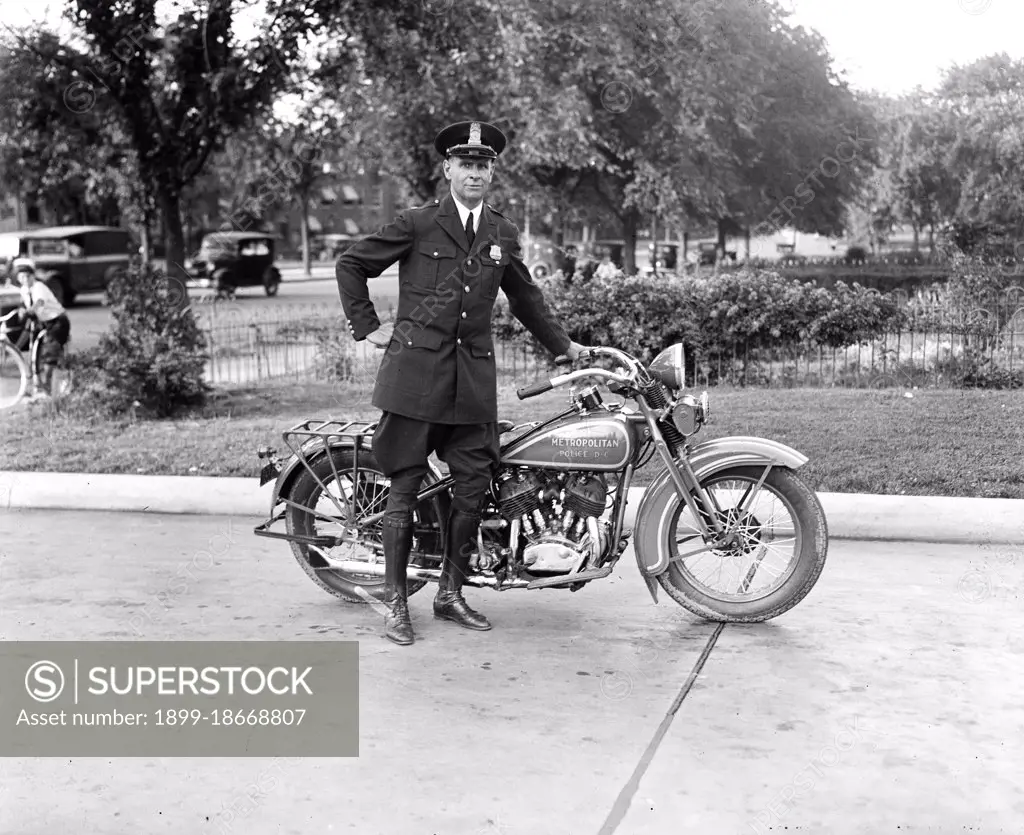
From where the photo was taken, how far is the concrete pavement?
11.6 feet

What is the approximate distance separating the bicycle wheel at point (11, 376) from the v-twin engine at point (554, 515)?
7555 millimetres

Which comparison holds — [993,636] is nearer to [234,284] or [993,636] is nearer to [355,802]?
[355,802]

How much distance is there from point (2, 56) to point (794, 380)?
740 centimetres

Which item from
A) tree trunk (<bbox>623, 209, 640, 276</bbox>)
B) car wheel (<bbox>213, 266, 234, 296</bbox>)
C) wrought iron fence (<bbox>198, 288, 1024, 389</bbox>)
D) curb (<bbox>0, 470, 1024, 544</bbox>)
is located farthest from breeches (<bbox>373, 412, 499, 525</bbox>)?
car wheel (<bbox>213, 266, 234, 296</bbox>)

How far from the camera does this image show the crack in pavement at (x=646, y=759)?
11.4 feet

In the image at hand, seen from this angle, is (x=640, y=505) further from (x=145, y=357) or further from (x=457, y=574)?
(x=145, y=357)

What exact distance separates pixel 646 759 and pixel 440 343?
1.87 meters

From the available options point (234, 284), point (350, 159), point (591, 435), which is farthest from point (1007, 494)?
point (234, 284)

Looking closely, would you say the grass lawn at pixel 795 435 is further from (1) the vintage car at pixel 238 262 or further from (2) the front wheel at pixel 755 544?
(1) the vintage car at pixel 238 262

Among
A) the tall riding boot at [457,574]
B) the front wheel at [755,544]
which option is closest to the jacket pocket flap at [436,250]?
the tall riding boot at [457,574]

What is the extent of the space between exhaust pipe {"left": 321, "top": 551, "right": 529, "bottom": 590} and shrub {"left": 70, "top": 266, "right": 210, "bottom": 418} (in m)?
4.92

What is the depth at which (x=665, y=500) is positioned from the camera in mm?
5191

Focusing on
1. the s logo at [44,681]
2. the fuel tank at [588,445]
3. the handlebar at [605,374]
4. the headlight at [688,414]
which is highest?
the handlebar at [605,374]

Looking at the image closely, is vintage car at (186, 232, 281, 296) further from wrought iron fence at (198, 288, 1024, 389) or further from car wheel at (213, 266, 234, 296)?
wrought iron fence at (198, 288, 1024, 389)
